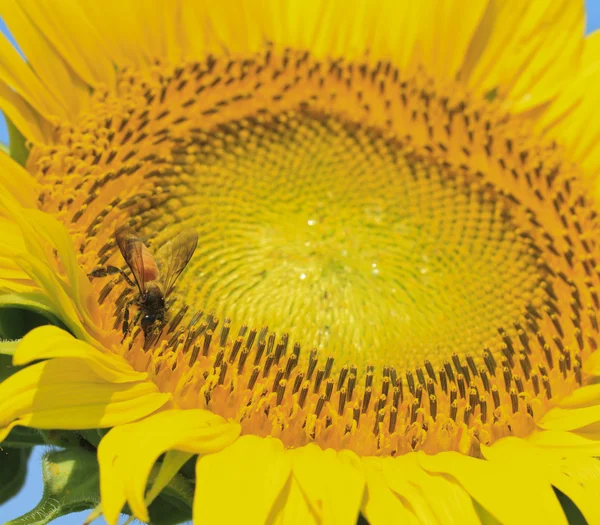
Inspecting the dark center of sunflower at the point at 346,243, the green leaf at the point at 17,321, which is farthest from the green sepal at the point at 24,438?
the dark center of sunflower at the point at 346,243

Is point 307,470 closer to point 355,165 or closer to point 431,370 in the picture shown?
point 431,370

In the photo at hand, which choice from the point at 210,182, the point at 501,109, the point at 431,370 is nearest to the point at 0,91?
the point at 210,182

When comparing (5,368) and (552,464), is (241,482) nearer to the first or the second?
(5,368)

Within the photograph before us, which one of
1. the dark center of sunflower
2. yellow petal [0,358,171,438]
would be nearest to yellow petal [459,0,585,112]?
the dark center of sunflower

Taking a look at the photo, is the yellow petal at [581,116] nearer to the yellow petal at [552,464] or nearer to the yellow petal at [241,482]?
the yellow petal at [552,464]

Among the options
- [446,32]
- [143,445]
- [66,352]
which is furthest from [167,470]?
[446,32]
